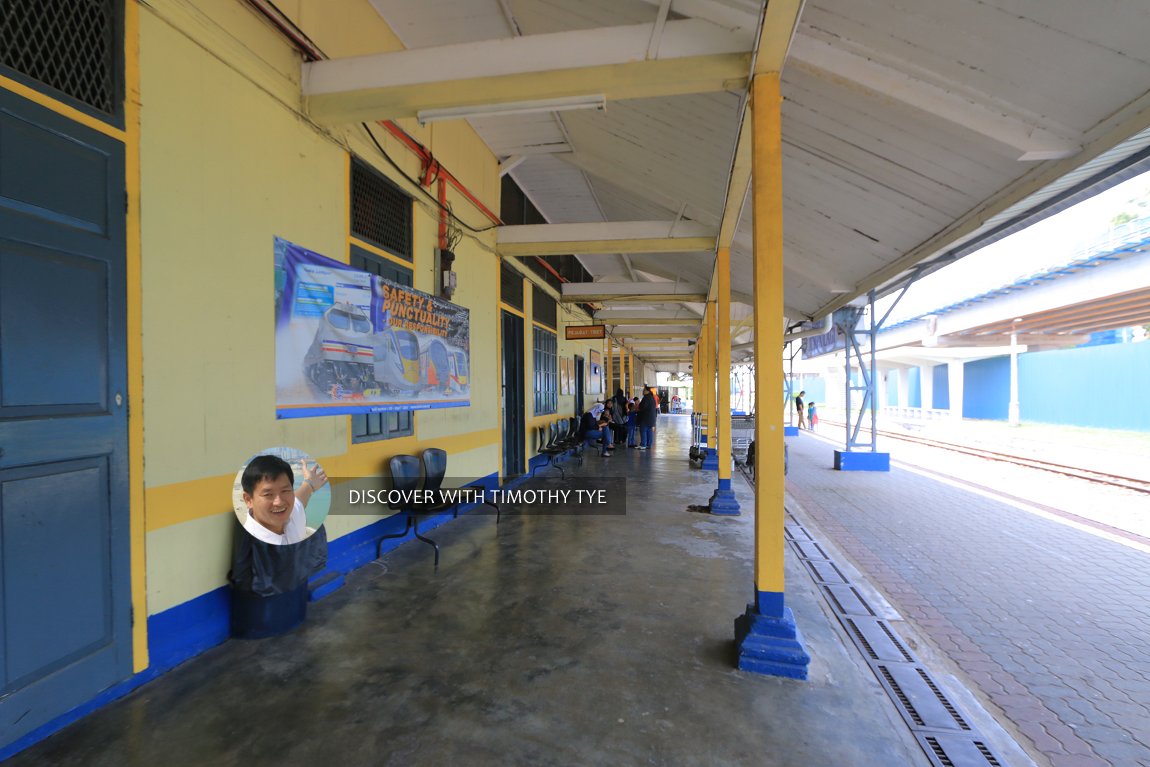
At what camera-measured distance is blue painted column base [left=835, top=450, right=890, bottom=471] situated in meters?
8.27

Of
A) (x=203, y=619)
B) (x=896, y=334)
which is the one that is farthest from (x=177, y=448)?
(x=896, y=334)

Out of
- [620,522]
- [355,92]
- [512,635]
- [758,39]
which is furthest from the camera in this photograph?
[620,522]

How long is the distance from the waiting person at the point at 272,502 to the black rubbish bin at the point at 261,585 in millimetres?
63

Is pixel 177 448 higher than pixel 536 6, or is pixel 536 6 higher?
pixel 536 6

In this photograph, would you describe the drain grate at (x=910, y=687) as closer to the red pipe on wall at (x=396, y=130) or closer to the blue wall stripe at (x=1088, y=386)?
the red pipe on wall at (x=396, y=130)

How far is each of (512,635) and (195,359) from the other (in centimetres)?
209

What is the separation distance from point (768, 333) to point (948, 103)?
1.40 metres

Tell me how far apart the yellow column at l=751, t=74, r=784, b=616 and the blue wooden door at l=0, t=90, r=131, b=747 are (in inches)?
111

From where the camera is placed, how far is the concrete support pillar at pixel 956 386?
70.4 feet

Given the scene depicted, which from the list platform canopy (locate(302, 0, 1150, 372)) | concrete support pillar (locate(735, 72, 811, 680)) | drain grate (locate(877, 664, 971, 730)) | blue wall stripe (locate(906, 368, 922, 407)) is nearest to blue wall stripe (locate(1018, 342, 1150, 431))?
blue wall stripe (locate(906, 368, 922, 407))

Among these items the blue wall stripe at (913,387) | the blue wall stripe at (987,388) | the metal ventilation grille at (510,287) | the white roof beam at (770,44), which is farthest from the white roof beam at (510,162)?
the blue wall stripe at (913,387)

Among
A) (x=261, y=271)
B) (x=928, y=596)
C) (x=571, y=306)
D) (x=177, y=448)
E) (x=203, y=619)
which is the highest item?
(x=571, y=306)

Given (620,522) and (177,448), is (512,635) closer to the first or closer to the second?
(177,448)

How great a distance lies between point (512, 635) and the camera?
104 inches
